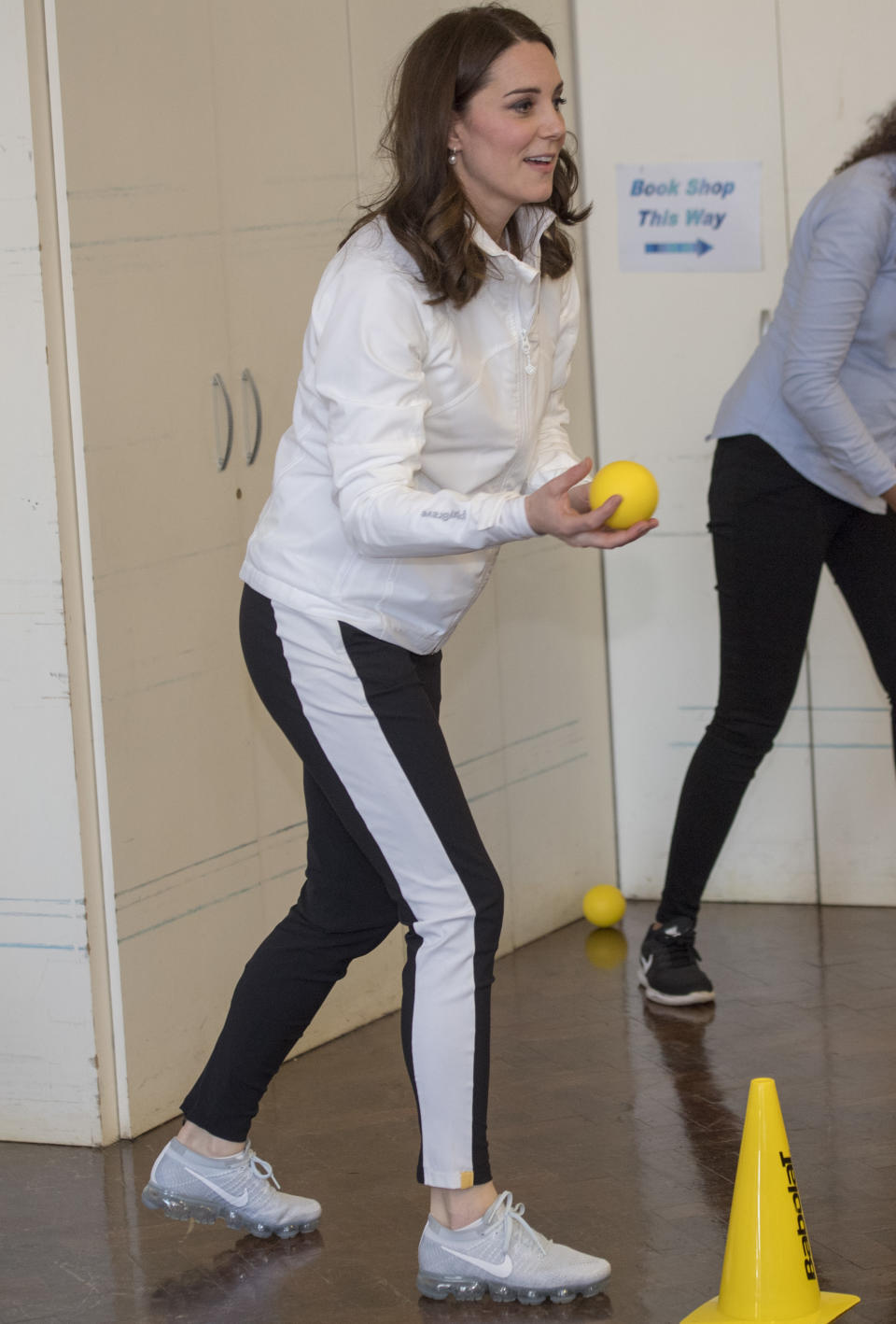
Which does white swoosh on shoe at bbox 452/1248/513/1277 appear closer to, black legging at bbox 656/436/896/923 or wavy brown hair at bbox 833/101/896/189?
black legging at bbox 656/436/896/923

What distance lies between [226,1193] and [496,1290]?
45cm

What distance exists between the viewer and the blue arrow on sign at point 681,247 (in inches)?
163

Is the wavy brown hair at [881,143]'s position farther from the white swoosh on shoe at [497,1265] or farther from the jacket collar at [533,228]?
the white swoosh on shoe at [497,1265]

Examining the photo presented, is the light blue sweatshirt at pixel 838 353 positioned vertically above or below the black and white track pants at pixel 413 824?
above

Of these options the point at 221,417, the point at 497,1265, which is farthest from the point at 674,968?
the point at 221,417

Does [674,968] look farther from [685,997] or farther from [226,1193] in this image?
[226,1193]

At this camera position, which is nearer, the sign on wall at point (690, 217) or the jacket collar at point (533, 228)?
the jacket collar at point (533, 228)

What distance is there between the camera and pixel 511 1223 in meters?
2.40

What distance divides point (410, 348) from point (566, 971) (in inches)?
80.3

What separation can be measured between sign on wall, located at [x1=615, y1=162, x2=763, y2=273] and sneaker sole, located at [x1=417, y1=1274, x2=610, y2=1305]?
2537 millimetres

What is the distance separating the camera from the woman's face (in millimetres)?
2289

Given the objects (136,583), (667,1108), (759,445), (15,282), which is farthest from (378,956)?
(15,282)

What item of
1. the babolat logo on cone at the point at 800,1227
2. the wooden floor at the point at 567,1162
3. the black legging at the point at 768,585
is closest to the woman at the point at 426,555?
the wooden floor at the point at 567,1162

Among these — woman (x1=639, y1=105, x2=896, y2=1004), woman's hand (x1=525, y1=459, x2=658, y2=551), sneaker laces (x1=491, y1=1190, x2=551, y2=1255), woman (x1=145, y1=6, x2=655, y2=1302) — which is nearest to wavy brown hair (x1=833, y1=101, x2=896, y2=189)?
woman (x1=639, y1=105, x2=896, y2=1004)
